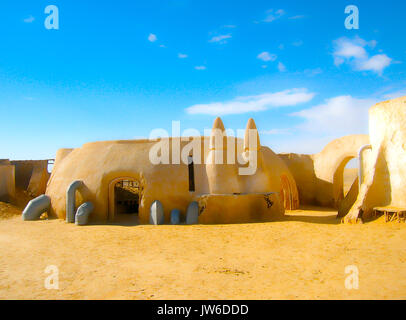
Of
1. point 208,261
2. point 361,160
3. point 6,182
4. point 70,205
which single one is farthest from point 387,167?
point 6,182

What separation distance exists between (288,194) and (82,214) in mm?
10744

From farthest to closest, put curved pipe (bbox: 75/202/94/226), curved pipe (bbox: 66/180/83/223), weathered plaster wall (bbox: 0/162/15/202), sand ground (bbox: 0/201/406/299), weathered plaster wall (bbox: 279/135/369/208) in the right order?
weathered plaster wall (bbox: 0/162/15/202) < weathered plaster wall (bbox: 279/135/369/208) < curved pipe (bbox: 66/180/83/223) < curved pipe (bbox: 75/202/94/226) < sand ground (bbox: 0/201/406/299)

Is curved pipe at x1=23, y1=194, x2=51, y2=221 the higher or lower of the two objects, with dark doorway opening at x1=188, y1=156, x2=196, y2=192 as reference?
lower

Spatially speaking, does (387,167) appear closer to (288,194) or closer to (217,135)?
(217,135)

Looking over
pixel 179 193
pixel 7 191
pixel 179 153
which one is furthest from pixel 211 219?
pixel 7 191

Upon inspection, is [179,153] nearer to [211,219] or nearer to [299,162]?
[211,219]

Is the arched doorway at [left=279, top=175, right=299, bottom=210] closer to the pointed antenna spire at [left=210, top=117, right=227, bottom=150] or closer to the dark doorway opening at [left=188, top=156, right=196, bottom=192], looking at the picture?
the pointed antenna spire at [left=210, top=117, right=227, bottom=150]

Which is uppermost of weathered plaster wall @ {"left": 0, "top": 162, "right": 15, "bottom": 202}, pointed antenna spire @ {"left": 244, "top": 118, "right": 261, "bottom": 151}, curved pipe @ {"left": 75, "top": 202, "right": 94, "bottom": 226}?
pointed antenna spire @ {"left": 244, "top": 118, "right": 261, "bottom": 151}

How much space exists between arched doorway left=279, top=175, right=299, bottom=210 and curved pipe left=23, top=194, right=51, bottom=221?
11.8 m

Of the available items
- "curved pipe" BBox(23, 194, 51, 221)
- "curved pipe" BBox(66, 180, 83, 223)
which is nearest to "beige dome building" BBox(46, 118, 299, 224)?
"curved pipe" BBox(23, 194, 51, 221)

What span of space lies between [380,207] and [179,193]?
24.0 feet

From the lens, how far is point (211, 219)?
12188mm

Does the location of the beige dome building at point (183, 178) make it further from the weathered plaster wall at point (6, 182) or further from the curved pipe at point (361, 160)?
the weathered plaster wall at point (6, 182)

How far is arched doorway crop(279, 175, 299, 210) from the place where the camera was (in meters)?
17.4
